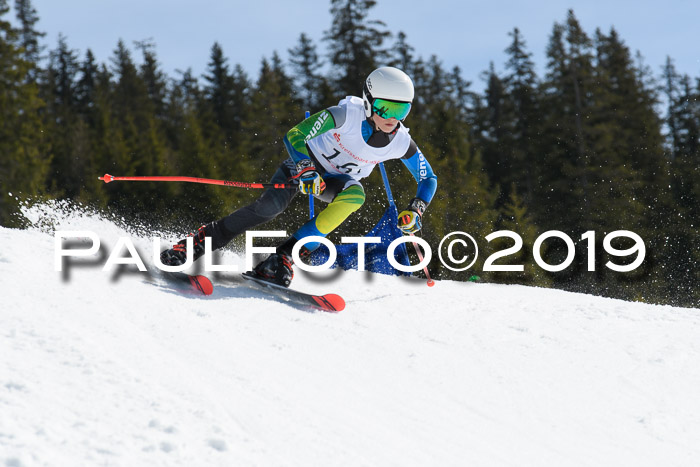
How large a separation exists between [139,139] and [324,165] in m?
35.5

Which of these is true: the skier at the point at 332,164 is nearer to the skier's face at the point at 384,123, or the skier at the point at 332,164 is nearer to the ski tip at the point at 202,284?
the skier's face at the point at 384,123

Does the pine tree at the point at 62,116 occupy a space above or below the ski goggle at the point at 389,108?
above

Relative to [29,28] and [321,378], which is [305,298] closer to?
[321,378]

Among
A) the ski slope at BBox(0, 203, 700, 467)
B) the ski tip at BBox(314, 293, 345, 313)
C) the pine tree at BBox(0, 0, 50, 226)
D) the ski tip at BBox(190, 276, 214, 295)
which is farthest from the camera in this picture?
the pine tree at BBox(0, 0, 50, 226)

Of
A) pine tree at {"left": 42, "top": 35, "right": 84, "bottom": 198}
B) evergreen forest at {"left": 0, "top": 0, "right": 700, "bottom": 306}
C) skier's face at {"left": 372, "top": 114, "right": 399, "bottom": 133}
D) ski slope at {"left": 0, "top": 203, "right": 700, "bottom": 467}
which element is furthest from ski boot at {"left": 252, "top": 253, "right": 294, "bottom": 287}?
pine tree at {"left": 42, "top": 35, "right": 84, "bottom": 198}

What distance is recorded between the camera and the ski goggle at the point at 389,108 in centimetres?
505

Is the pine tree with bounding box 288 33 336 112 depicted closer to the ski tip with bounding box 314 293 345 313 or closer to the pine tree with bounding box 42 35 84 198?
the pine tree with bounding box 42 35 84 198

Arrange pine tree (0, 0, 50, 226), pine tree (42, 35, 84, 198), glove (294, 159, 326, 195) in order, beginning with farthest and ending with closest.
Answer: pine tree (42, 35, 84, 198)
pine tree (0, 0, 50, 226)
glove (294, 159, 326, 195)

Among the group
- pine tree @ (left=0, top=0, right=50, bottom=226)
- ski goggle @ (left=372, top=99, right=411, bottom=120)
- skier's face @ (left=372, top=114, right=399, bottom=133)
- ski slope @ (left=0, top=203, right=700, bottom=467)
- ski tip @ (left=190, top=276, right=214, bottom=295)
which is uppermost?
pine tree @ (left=0, top=0, right=50, bottom=226)

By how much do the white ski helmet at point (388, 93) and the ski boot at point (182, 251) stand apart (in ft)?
5.76

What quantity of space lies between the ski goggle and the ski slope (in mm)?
1546

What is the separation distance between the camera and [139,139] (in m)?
38.2

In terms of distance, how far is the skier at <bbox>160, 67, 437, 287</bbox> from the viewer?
5031 mm

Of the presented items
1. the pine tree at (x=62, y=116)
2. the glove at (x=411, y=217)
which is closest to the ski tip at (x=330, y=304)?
the glove at (x=411, y=217)
